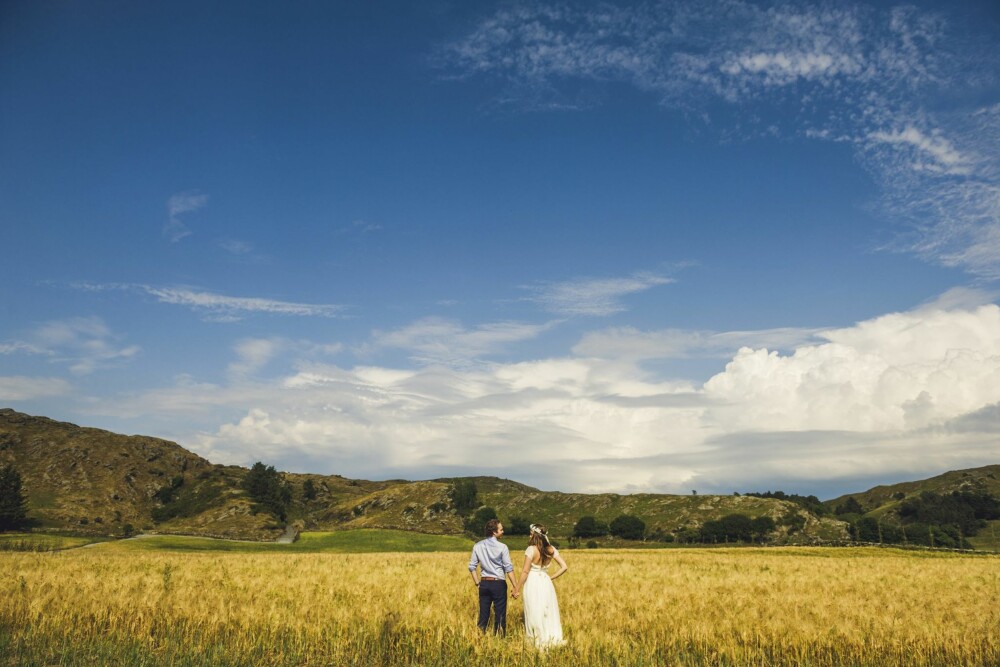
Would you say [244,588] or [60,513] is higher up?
Result: [244,588]

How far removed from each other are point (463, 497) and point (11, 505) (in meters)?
109

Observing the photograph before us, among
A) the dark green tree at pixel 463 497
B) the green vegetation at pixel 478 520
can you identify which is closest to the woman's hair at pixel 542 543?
the green vegetation at pixel 478 520

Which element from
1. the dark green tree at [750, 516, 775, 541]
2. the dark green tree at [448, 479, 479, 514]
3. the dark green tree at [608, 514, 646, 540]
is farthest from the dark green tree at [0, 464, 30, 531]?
the dark green tree at [750, 516, 775, 541]

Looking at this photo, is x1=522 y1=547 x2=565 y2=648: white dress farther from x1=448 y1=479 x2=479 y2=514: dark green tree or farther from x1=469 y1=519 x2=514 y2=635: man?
x1=448 y1=479 x2=479 y2=514: dark green tree

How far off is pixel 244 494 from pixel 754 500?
465 feet

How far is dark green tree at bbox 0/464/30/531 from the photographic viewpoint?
115762mm

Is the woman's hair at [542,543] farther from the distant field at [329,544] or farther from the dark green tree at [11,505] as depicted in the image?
the dark green tree at [11,505]

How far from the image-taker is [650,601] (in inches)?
581

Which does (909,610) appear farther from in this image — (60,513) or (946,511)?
(946,511)

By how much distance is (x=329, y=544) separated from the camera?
78688mm

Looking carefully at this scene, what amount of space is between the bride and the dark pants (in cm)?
48

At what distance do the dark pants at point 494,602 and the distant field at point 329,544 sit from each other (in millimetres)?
56965

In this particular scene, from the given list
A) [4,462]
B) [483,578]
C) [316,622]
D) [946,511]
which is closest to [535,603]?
[483,578]

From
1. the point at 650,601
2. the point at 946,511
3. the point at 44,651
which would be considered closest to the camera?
the point at 44,651
